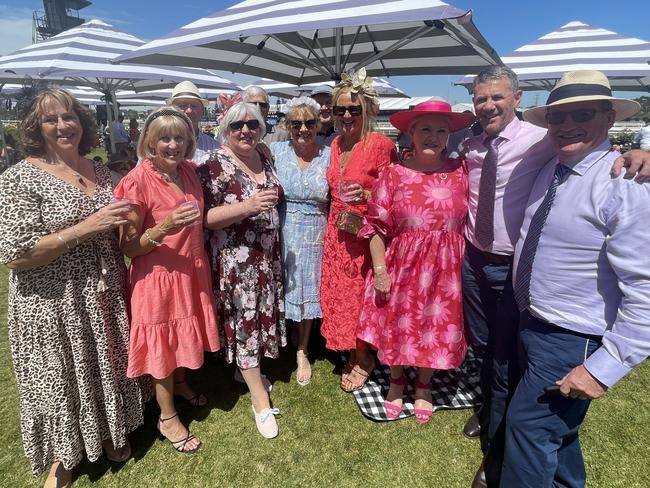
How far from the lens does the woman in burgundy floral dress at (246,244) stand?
2441mm

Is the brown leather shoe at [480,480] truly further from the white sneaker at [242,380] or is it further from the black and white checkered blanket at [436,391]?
the white sneaker at [242,380]

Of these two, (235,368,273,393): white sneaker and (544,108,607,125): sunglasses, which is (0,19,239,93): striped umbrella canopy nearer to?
(235,368,273,393): white sneaker

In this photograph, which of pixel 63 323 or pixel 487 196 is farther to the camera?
pixel 487 196

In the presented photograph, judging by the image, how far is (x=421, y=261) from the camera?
249 cm

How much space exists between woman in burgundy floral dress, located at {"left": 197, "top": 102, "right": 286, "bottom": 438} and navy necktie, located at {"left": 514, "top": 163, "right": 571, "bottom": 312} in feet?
4.70

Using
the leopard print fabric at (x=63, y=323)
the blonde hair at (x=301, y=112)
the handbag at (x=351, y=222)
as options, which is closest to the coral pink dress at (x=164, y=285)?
the leopard print fabric at (x=63, y=323)

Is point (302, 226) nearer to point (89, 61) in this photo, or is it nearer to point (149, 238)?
point (149, 238)

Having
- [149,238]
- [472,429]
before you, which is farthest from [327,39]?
[472,429]

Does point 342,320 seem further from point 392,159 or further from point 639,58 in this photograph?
point 639,58

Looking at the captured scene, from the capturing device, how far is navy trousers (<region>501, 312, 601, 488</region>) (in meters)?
1.64

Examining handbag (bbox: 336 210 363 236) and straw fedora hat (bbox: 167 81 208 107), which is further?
straw fedora hat (bbox: 167 81 208 107)

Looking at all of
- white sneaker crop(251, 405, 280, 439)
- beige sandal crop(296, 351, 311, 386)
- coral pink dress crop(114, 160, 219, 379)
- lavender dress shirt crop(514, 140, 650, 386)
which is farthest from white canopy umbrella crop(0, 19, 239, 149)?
lavender dress shirt crop(514, 140, 650, 386)

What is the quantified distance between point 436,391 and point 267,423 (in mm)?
1468

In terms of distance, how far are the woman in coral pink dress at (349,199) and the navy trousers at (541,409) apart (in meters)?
1.32
